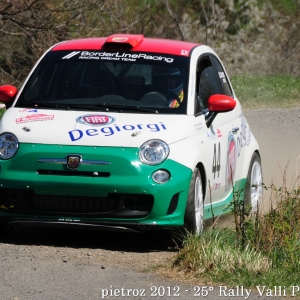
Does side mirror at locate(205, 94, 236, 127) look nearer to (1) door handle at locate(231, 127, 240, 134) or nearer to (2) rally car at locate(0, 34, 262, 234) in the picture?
(2) rally car at locate(0, 34, 262, 234)

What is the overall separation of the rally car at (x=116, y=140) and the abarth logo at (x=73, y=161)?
17 mm

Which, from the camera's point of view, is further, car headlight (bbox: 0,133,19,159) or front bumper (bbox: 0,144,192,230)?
car headlight (bbox: 0,133,19,159)

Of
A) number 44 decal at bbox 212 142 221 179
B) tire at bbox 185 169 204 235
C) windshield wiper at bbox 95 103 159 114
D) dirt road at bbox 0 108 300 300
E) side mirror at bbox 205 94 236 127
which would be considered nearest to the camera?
dirt road at bbox 0 108 300 300

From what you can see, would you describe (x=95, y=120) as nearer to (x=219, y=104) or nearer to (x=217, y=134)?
(x=219, y=104)

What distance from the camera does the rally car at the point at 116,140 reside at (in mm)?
7461

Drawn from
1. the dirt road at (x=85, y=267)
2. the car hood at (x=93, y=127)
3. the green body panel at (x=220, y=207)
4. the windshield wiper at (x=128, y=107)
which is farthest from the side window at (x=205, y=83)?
the dirt road at (x=85, y=267)

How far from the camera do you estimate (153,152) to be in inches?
295

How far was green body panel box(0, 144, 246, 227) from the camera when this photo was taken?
7.41 m

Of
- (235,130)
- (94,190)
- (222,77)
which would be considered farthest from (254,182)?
(94,190)

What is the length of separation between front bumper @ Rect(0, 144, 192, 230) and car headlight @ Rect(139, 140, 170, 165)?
0.04 m

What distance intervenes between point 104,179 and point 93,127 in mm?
481

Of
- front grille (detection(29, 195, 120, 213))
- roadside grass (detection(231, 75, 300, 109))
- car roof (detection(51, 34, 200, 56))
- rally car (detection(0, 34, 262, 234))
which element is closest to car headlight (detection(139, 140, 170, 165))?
rally car (detection(0, 34, 262, 234))

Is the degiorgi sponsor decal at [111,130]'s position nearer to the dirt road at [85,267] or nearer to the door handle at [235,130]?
the dirt road at [85,267]

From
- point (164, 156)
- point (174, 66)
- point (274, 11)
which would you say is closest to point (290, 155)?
point (174, 66)
